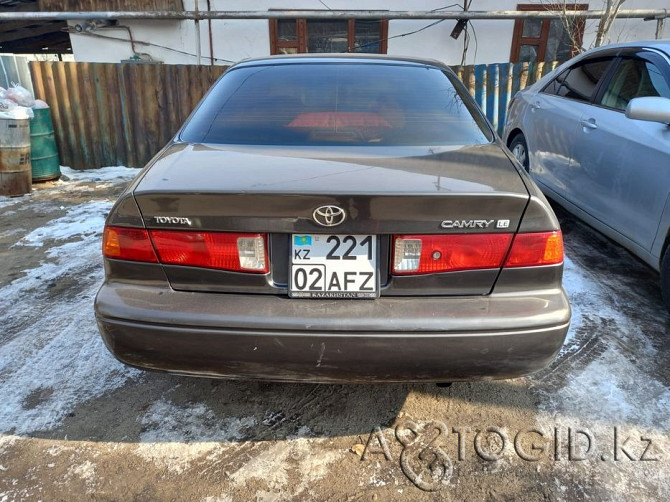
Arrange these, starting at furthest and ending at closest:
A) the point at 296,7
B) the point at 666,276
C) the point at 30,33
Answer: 1. the point at 30,33
2. the point at 296,7
3. the point at 666,276

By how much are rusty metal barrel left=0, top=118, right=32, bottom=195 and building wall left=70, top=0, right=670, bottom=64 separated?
13.0 feet

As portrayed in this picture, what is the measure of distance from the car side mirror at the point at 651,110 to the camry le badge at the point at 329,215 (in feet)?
7.11

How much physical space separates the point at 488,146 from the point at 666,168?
52.5 inches

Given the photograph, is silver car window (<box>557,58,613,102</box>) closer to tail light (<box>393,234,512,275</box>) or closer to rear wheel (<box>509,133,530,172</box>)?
rear wheel (<box>509,133,530,172</box>)

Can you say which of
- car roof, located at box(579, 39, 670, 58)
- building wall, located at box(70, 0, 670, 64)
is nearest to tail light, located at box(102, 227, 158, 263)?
car roof, located at box(579, 39, 670, 58)

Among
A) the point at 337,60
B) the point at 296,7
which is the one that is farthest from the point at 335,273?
the point at 296,7

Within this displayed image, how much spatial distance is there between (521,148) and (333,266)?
13.1 feet

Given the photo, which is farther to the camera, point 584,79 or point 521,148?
point 521,148

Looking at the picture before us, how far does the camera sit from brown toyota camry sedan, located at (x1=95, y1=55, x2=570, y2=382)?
5.52 ft

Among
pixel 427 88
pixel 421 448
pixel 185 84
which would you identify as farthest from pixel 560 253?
pixel 185 84

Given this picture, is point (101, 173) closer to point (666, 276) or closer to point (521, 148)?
point (521, 148)

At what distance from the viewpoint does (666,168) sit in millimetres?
2791

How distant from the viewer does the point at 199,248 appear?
5.77ft

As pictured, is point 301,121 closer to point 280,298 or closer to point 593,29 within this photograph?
point 280,298
